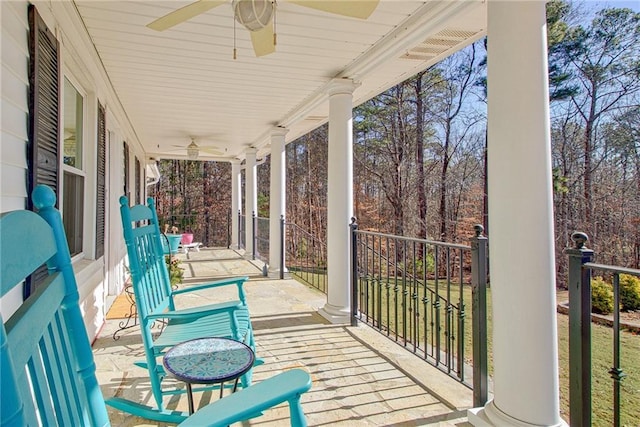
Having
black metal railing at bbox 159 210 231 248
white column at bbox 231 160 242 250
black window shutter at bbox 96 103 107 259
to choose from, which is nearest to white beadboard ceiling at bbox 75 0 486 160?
black window shutter at bbox 96 103 107 259

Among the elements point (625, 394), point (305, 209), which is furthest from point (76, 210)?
point (305, 209)

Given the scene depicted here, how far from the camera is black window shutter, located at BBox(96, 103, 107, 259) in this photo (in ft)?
11.0

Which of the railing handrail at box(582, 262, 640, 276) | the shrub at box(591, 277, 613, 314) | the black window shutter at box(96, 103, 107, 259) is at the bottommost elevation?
the shrub at box(591, 277, 613, 314)

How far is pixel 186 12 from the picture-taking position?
185 centimetres

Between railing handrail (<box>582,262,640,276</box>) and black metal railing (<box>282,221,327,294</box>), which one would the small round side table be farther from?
black metal railing (<box>282,221,327,294</box>)

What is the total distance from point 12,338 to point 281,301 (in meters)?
3.91

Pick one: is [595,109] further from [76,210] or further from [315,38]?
[76,210]

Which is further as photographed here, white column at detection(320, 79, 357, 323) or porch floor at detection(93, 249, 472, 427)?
white column at detection(320, 79, 357, 323)

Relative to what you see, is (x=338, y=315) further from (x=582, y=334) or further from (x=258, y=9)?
(x=258, y=9)

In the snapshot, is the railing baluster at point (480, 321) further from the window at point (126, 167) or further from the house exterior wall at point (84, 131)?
the window at point (126, 167)

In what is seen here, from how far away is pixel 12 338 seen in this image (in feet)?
1.97

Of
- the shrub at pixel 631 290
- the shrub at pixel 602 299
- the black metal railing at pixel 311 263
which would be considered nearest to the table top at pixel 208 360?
the black metal railing at pixel 311 263

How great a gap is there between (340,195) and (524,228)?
2.20m

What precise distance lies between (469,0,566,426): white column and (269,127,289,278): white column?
444 centimetres
